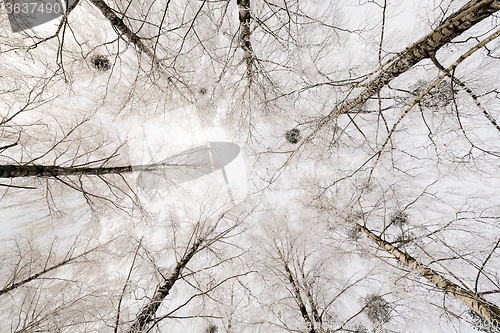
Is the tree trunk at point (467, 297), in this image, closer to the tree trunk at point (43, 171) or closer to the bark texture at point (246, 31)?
the bark texture at point (246, 31)

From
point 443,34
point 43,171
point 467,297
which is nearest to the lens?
point 443,34

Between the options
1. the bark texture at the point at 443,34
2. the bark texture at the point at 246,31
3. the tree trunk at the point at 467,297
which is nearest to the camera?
the bark texture at the point at 443,34

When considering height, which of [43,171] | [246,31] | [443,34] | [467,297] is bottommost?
[467,297]

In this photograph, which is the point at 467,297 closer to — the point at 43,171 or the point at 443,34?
the point at 443,34

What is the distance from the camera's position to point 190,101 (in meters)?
4.48

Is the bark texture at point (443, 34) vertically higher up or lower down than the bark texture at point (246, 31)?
lower down

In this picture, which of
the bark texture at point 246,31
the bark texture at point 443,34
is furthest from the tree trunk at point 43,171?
the bark texture at point 443,34

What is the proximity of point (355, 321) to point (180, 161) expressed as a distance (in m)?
5.58

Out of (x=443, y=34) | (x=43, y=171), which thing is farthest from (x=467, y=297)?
(x=43, y=171)

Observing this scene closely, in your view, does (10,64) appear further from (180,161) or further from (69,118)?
(180,161)

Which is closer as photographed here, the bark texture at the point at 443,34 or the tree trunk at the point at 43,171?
the bark texture at the point at 443,34

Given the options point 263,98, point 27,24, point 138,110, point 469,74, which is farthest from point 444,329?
point 27,24

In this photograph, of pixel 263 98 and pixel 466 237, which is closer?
pixel 466 237

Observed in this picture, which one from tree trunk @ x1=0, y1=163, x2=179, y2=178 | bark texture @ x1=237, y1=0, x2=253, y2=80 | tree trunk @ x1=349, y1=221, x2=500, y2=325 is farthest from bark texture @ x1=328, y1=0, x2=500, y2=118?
tree trunk @ x1=0, y1=163, x2=179, y2=178
